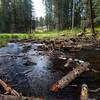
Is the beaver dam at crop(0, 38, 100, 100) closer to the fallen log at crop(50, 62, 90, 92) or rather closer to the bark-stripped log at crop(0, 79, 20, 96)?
the fallen log at crop(50, 62, 90, 92)

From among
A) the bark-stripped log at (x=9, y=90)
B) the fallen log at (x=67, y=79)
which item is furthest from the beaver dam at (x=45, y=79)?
the bark-stripped log at (x=9, y=90)

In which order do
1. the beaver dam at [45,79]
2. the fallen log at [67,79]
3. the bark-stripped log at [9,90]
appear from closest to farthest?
the bark-stripped log at [9,90]
the beaver dam at [45,79]
the fallen log at [67,79]

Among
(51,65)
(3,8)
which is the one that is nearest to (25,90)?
(51,65)

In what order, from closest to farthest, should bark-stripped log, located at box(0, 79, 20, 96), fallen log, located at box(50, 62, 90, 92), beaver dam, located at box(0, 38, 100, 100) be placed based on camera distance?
bark-stripped log, located at box(0, 79, 20, 96) < beaver dam, located at box(0, 38, 100, 100) < fallen log, located at box(50, 62, 90, 92)

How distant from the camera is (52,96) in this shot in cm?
962

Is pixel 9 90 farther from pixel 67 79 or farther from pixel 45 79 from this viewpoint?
pixel 45 79

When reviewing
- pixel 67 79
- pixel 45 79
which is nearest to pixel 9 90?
pixel 67 79

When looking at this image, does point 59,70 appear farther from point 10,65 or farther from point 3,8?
point 3,8

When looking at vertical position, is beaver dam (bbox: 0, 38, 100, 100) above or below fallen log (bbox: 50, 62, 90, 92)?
below

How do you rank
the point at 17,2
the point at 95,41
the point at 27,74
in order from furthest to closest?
the point at 17,2, the point at 95,41, the point at 27,74

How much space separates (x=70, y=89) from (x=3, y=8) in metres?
81.3

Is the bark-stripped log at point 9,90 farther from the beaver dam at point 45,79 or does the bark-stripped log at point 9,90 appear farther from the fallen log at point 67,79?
the fallen log at point 67,79

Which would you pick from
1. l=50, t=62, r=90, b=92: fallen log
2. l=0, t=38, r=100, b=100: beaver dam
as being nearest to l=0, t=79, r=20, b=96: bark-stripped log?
l=0, t=38, r=100, b=100: beaver dam

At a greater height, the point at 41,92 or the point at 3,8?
the point at 3,8
